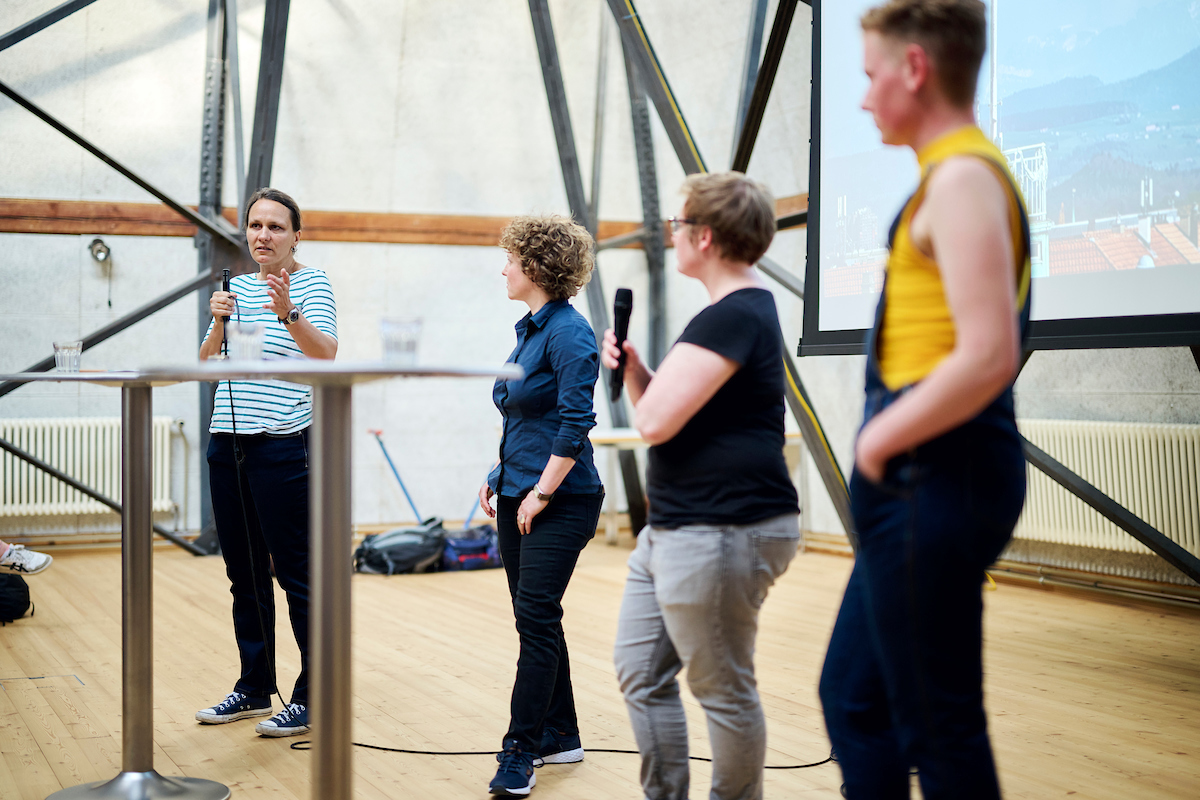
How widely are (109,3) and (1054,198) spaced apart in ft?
19.9

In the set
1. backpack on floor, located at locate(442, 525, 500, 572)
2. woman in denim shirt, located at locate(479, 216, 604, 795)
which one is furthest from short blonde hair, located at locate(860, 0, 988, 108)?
backpack on floor, located at locate(442, 525, 500, 572)

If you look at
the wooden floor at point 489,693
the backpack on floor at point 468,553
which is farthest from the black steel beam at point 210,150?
the backpack on floor at point 468,553

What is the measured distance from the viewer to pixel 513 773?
7.74ft

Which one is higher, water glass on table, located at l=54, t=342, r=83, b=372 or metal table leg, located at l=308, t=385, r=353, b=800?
water glass on table, located at l=54, t=342, r=83, b=372

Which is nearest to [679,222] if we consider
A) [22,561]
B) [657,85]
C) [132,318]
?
[22,561]

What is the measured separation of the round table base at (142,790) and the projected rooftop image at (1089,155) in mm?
2672

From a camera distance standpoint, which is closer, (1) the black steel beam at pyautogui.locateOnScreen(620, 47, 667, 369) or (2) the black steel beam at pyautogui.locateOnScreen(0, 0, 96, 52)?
(2) the black steel beam at pyautogui.locateOnScreen(0, 0, 96, 52)

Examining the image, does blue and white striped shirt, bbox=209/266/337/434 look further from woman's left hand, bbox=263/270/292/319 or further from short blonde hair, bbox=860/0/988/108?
short blonde hair, bbox=860/0/988/108

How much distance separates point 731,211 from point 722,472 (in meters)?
0.42

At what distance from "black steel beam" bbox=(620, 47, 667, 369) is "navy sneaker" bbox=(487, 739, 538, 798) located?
555cm

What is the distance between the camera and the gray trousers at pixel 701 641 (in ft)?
5.32

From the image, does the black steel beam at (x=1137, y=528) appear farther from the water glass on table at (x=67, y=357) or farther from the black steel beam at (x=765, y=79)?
the water glass on table at (x=67, y=357)

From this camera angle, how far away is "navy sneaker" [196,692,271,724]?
2.96 meters

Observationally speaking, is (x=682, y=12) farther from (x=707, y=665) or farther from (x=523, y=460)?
(x=707, y=665)
